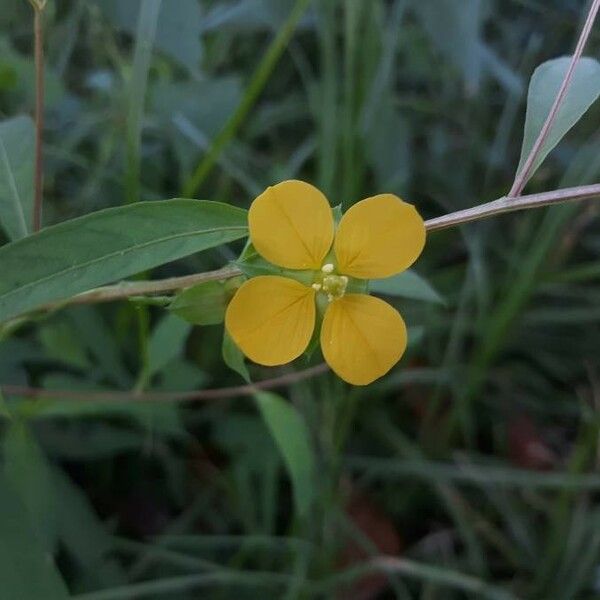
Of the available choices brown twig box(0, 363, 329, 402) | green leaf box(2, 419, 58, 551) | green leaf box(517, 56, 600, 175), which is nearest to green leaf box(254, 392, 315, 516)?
brown twig box(0, 363, 329, 402)

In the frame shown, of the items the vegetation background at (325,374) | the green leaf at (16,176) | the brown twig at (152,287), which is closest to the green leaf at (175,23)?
the vegetation background at (325,374)

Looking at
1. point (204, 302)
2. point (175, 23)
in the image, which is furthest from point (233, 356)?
point (175, 23)

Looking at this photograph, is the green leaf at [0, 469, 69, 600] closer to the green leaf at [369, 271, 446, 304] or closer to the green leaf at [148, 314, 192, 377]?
the green leaf at [148, 314, 192, 377]

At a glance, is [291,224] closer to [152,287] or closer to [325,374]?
[152,287]

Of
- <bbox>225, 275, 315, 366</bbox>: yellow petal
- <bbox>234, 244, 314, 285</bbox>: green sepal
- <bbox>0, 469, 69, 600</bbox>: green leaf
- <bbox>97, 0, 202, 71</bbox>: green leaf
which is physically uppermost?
<bbox>97, 0, 202, 71</bbox>: green leaf

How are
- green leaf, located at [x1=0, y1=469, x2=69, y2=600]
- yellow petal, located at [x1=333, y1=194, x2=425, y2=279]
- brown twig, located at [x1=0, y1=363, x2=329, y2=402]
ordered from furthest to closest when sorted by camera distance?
brown twig, located at [x1=0, y1=363, x2=329, y2=402] → green leaf, located at [x1=0, y1=469, x2=69, y2=600] → yellow petal, located at [x1=333, y1=194, x2=425, y2=279]

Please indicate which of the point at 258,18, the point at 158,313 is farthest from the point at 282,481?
the point at 258,18

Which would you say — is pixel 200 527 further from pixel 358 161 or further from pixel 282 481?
pixel 358 161
